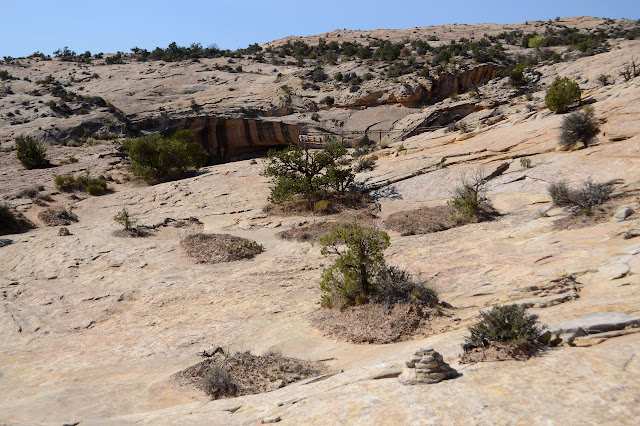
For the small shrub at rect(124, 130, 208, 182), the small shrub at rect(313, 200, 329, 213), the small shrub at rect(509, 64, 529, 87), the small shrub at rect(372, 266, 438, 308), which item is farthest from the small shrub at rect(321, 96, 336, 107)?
the small shrub at rect(372, 266, 438, 308)

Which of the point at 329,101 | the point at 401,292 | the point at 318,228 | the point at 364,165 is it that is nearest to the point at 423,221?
the point at 318,228

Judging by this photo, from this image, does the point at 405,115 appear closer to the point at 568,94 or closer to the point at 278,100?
the point at 278,100

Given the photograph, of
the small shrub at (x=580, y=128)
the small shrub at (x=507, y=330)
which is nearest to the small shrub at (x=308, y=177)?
the small shrub at (x=580, y=128)

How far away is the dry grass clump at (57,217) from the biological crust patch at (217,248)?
7865 mm

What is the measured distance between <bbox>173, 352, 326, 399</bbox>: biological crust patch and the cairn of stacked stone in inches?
71.9

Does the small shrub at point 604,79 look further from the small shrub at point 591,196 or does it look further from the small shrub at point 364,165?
the small shrub at point 591,196

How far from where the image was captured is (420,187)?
18016 mm

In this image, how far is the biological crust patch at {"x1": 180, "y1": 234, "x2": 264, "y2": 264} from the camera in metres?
13.1

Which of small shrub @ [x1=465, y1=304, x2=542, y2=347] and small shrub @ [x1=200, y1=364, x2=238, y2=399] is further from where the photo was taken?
small shrub @ [x1=200, y1=364, x2=238, y2=399]

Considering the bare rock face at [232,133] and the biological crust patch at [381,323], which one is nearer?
the biological crust patch at [381,323]

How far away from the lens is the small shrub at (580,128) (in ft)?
50.6

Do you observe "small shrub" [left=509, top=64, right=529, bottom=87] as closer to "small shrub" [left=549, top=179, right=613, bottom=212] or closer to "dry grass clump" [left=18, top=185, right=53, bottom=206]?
"small shrub" [left=549, top=179, right=613, bottom=212]

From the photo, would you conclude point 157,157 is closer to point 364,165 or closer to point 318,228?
point 364,165

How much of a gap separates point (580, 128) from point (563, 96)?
401cm
